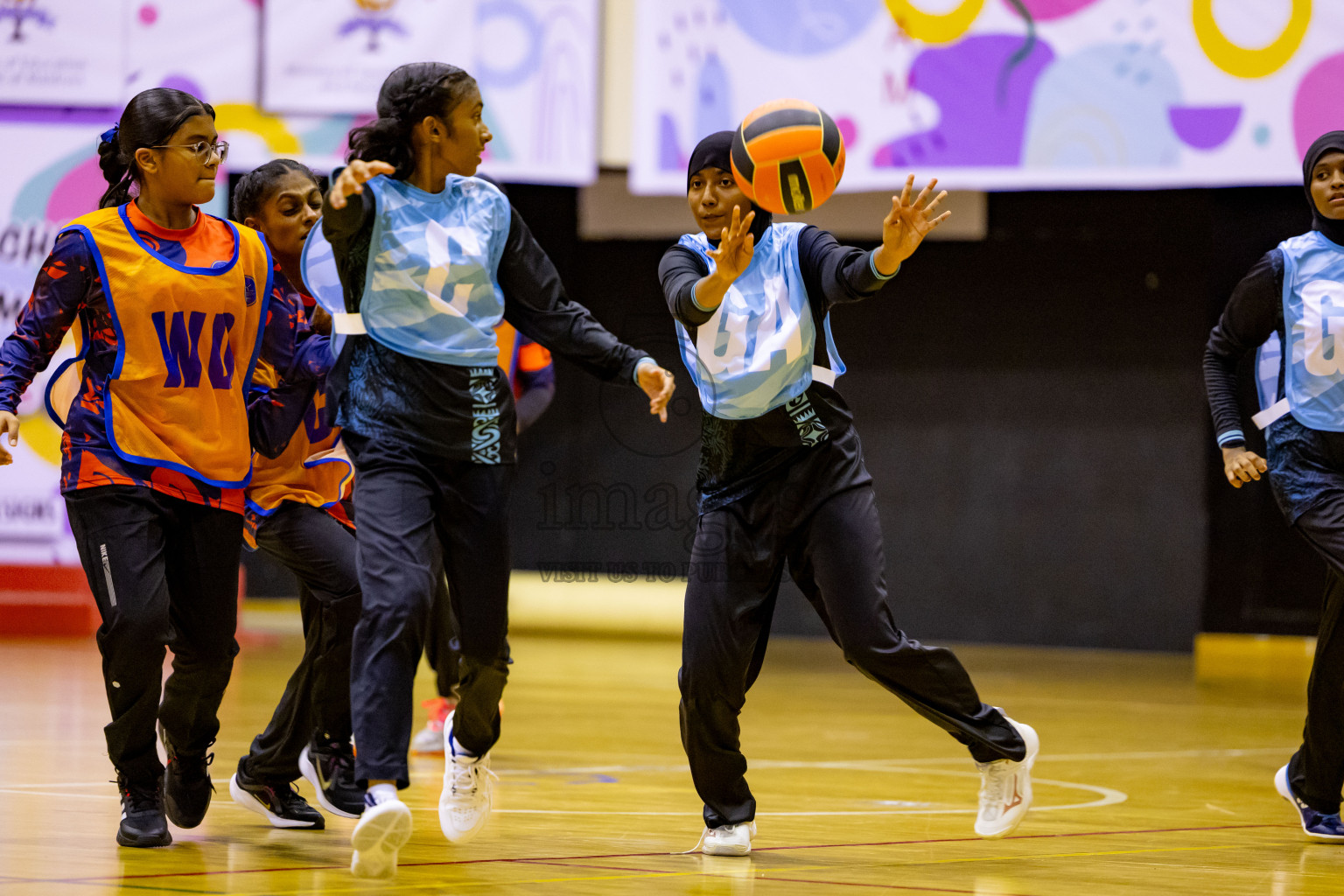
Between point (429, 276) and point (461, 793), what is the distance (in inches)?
51.6

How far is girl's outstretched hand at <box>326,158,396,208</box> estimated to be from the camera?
3447mm

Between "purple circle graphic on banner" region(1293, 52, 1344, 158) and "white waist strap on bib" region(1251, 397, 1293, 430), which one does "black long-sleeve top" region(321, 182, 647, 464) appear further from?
"purple circle graphic on banner" region(1293, 52, 1344, 158)

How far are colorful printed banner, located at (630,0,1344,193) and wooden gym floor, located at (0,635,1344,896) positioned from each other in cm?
319

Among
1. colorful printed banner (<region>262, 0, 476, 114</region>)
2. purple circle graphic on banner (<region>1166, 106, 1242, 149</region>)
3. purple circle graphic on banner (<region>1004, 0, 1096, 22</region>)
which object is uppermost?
purple circle graphic on banner (<region>1004, 0, 1096, 22</region>)

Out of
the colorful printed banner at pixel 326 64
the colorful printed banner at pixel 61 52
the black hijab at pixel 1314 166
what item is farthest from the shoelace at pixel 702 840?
the colorful printed banner at pixel 61 52

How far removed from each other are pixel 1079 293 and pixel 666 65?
11.8 feet

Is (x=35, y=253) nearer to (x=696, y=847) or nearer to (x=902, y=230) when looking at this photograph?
(x=696, y=847)

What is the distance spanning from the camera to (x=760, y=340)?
392 centimetres

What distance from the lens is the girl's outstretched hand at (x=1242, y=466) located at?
4480 millimetres

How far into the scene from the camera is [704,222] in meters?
3.96

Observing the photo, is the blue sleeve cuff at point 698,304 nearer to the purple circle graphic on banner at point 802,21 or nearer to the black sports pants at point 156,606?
the black sports pants at point 156,606

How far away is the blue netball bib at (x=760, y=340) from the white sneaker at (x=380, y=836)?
1347mm

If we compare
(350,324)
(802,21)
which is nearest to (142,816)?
(350,324)

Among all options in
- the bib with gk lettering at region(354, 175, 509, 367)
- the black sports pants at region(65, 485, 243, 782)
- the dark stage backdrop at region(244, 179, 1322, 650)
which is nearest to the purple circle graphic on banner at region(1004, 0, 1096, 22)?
the dark stage backdrop at region(244, 179, 1322, 650)
